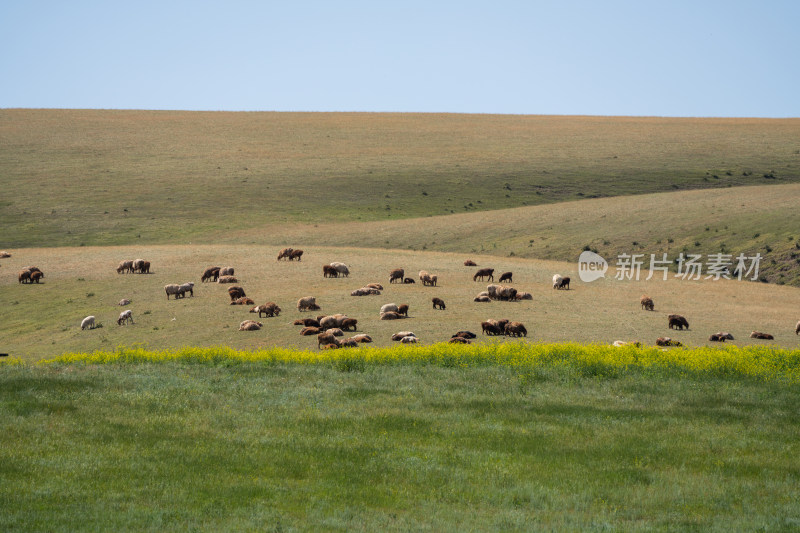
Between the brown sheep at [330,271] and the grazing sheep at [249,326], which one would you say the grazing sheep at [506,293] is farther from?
the grazing sheep at [249,326]

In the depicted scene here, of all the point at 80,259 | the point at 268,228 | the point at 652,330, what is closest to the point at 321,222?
the point at 268,228

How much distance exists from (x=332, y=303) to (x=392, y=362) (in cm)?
1333

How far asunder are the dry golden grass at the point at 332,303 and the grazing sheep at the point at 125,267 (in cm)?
51

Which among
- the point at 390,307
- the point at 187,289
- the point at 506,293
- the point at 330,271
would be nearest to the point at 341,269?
the point at 330,271

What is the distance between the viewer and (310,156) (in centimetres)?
9562

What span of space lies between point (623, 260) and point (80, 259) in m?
34.3

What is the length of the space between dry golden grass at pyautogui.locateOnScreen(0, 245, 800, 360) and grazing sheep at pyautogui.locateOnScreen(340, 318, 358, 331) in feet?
1.43

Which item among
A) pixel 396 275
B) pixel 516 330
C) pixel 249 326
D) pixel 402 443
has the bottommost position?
pixel 249 326

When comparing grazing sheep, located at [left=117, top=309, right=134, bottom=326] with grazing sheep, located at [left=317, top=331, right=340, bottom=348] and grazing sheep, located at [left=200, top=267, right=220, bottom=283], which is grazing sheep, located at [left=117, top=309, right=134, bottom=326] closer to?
grazing sheep, located at [left=200, top=267, right=220, bottom=283]

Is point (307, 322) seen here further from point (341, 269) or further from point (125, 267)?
point (125, 267)

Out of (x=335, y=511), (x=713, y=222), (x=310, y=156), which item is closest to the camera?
(x=335, y=511)

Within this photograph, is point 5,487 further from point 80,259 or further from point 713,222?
point 713,222

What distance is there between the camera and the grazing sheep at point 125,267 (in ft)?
153

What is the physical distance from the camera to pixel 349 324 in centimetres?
3148
